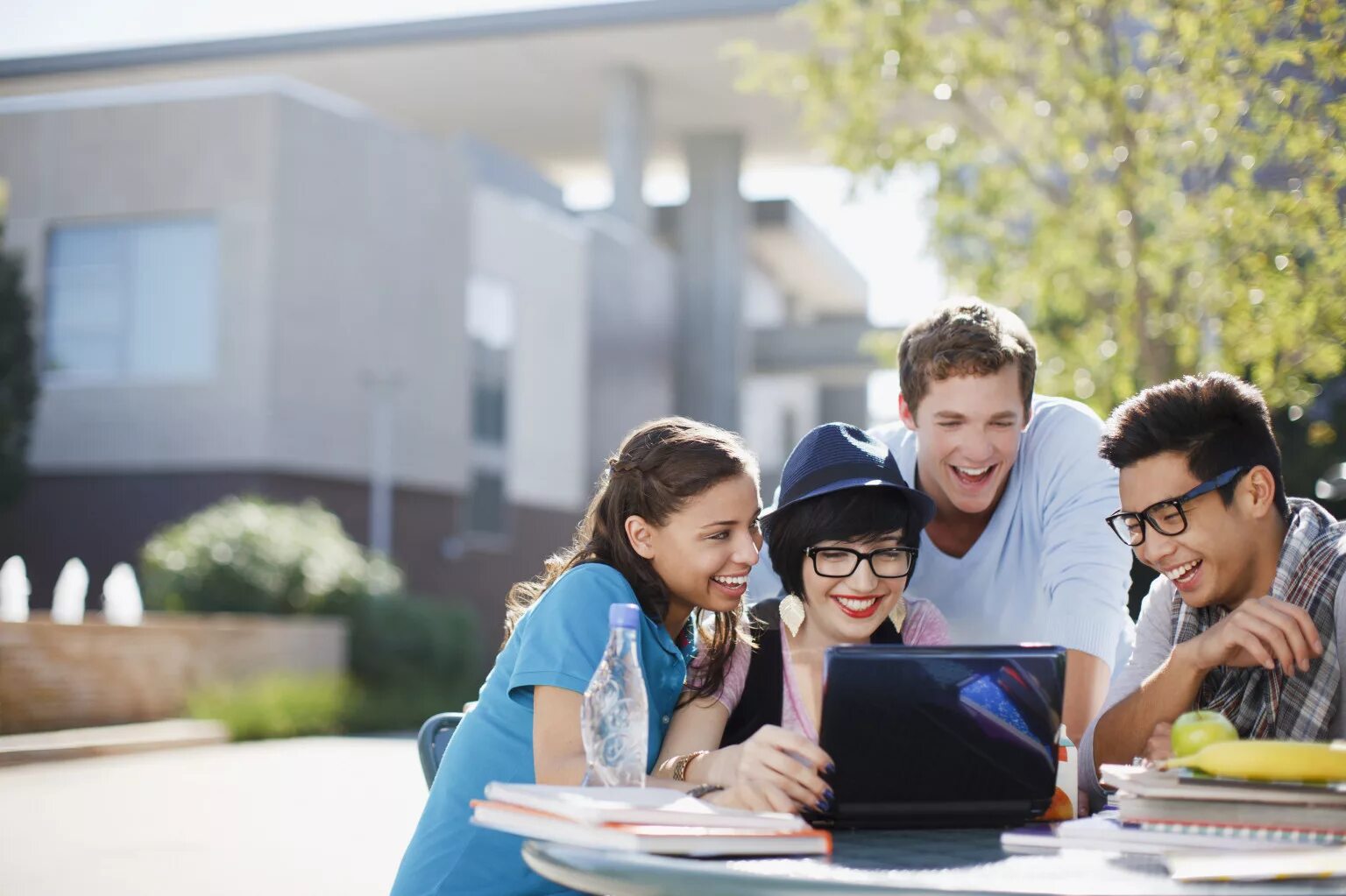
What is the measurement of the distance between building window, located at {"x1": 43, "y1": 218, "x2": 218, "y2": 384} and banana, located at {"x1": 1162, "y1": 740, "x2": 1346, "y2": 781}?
22.6 metres

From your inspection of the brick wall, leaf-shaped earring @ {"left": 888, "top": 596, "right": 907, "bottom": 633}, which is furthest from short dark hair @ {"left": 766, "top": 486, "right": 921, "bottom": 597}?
the brick wall

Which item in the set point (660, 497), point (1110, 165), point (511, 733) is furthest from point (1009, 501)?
point (1110, 165)

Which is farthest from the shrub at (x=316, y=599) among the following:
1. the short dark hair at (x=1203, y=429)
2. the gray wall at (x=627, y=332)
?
the short dark hair at (x=1203, y=429)

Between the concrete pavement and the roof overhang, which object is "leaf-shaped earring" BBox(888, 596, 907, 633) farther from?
the roof overhang

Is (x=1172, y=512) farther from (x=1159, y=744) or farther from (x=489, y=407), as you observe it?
(x=489, y=407)

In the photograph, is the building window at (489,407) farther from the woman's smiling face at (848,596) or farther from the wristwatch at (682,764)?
the wristwatch at (682,764)

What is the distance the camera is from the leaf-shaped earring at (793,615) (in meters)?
3.05

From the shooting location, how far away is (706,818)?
2127mm

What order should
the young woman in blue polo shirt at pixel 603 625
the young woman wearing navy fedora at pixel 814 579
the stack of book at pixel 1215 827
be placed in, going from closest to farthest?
the stack of book at pixel 1215 827
the young woman in blue polo shirt at pixel 603 625
the young woman wearing navy fedora at pixel 814 579

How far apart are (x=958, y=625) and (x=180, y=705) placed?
46.5 ft

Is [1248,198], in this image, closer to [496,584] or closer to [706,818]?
[706,818]

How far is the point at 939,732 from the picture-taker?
7.61 ft

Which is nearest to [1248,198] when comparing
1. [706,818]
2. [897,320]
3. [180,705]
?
[706,818]

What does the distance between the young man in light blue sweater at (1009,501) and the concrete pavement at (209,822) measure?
4.17 m
